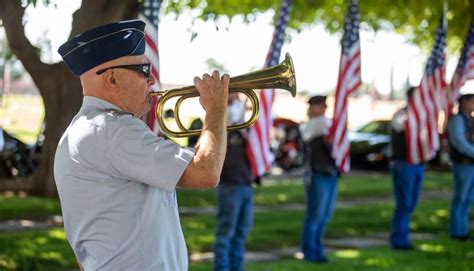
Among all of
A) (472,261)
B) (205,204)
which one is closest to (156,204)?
(472,261)

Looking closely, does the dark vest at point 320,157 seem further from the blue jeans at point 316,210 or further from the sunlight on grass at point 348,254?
the sunlight on grass at point 348,254

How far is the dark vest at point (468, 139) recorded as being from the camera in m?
10.1

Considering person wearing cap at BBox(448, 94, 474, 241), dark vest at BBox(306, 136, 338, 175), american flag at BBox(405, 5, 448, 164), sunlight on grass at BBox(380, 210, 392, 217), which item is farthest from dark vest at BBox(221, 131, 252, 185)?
sunlight on grass at BBox(380, 210, 392, 217)

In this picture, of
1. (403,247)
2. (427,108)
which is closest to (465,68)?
(427,108)

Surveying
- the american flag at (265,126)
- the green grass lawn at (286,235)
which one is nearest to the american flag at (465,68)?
the green grass lawn at (286,235)

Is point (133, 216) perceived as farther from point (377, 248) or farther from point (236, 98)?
point (377, 248)

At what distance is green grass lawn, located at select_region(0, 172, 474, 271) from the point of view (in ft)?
27.3

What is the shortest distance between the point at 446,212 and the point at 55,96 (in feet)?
21.8

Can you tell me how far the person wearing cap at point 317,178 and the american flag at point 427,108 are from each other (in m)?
1.42

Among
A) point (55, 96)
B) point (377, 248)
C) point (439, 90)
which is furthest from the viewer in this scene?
point (55, 96)

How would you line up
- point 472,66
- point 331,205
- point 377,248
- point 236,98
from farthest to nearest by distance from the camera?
point 472,66 → point 377,248 → point 331,205 → point 236,98

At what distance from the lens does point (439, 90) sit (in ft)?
35.8

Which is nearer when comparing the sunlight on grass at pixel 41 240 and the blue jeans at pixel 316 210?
the blue jeans at pixel 316 210

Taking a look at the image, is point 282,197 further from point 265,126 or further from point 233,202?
point 233,202
